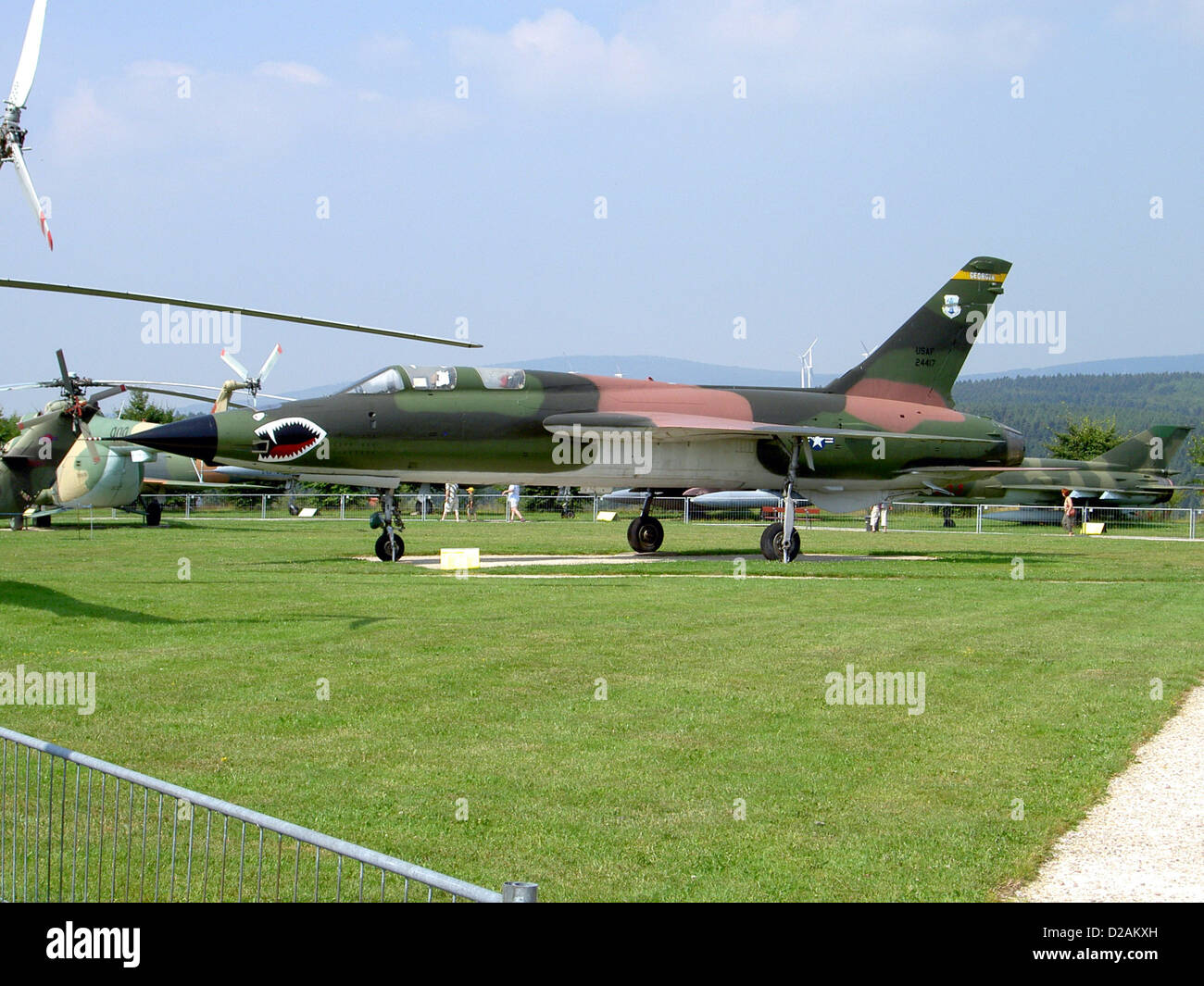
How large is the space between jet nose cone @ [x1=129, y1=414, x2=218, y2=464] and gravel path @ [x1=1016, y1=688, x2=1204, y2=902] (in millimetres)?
17016

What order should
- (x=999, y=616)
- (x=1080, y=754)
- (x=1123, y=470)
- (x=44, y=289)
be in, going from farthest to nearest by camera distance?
(x=1123, y=470) → (x=999, y=616) → (x=1080, y=754) → (x=44, y=289)

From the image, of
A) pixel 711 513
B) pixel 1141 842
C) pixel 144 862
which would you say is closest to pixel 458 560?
pixel 1141 842

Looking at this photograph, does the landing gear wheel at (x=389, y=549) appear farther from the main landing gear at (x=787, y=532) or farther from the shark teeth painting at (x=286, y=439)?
the main landing gear at (x=787, y=532)

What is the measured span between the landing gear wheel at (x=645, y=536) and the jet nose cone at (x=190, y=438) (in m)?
9.35

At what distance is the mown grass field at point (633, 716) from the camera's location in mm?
6266

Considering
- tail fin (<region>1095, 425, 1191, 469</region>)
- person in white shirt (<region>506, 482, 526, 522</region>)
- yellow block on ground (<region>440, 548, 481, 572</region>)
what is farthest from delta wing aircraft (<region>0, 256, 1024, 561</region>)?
tail fin (<region>1095, 425, 1191, 469</region>)

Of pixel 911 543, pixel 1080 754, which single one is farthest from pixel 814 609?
pixel 911 543

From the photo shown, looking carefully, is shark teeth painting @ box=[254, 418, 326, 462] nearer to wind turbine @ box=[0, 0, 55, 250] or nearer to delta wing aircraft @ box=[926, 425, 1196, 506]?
wind turbine @ box=[0, 0, 55, 250]

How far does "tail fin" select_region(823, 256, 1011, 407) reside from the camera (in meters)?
27.2

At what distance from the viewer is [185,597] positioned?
1641 centimetres

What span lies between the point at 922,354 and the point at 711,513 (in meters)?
28.5

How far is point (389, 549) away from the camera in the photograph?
23797 mm
